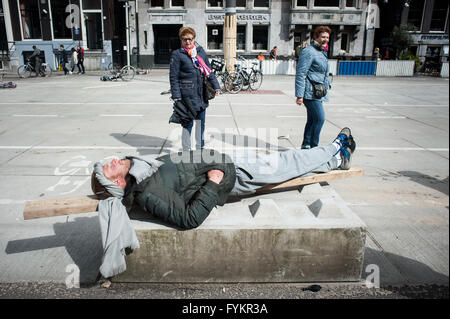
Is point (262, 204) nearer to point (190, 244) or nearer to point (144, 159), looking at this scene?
point (190, 244)

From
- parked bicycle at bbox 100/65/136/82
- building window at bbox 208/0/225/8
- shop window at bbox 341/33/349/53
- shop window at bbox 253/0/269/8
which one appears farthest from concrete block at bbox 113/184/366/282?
shop window at bbox 341/33/349/53

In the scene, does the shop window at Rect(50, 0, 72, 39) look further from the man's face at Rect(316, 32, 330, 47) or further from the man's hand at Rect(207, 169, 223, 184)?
the man's hand at Rect(207, 169, 223, 184)

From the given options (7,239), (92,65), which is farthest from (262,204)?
(92,65)

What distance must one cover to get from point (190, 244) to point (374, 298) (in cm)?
137

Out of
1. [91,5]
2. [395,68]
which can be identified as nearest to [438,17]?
[395,68]

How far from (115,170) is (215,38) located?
2849 centimetres

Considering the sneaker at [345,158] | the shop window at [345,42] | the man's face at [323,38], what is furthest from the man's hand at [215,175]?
the shop window at [345,42]

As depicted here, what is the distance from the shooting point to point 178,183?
2713 millimetres

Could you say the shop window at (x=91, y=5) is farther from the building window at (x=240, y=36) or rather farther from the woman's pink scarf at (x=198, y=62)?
the woman's pink scarf at (x=198, y=62)

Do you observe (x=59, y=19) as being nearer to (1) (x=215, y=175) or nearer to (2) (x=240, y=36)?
(2) (x=240, y=36)

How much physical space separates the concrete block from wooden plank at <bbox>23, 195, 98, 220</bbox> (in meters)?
0.39

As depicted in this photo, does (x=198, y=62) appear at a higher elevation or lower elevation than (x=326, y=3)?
lower

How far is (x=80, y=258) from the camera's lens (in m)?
3.01
